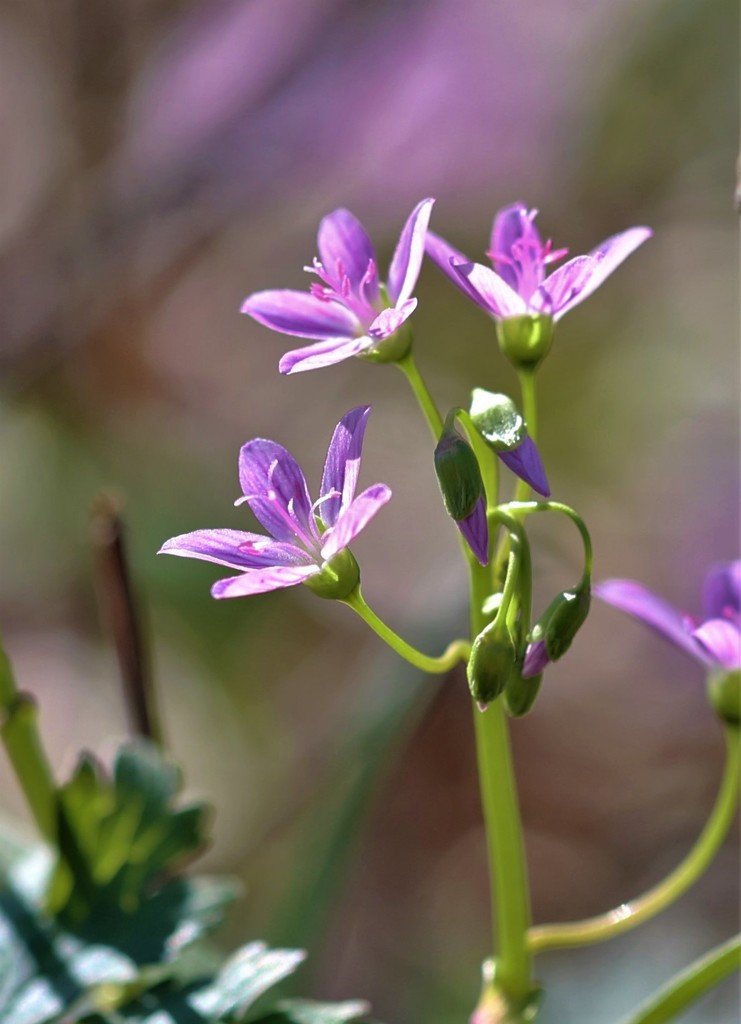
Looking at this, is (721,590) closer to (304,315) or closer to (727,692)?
(727,692)

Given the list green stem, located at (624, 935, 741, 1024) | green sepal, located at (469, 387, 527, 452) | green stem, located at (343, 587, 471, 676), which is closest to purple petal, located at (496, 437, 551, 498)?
green sepal, located at (469, 387, 527, 452)

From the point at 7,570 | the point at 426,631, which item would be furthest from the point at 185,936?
the point at 7,570

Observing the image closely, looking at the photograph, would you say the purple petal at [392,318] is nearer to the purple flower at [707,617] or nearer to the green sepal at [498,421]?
the green sepal at [498,421]

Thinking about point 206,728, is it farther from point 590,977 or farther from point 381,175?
point 381,175

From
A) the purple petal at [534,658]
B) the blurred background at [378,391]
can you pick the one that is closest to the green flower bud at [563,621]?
the purple petal at [534,658]

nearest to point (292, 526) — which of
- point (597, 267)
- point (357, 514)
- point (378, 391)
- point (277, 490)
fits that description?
point (277, 490)

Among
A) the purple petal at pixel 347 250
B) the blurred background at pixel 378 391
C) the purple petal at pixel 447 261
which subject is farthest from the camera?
the blurred background at pixel 378 391

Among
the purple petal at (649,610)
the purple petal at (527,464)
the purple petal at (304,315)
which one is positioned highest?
the purple petal at (304,315)

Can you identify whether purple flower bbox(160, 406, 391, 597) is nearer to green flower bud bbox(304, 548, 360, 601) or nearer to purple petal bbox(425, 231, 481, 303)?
green flower bud bbox(304, 548, 360, 601)
